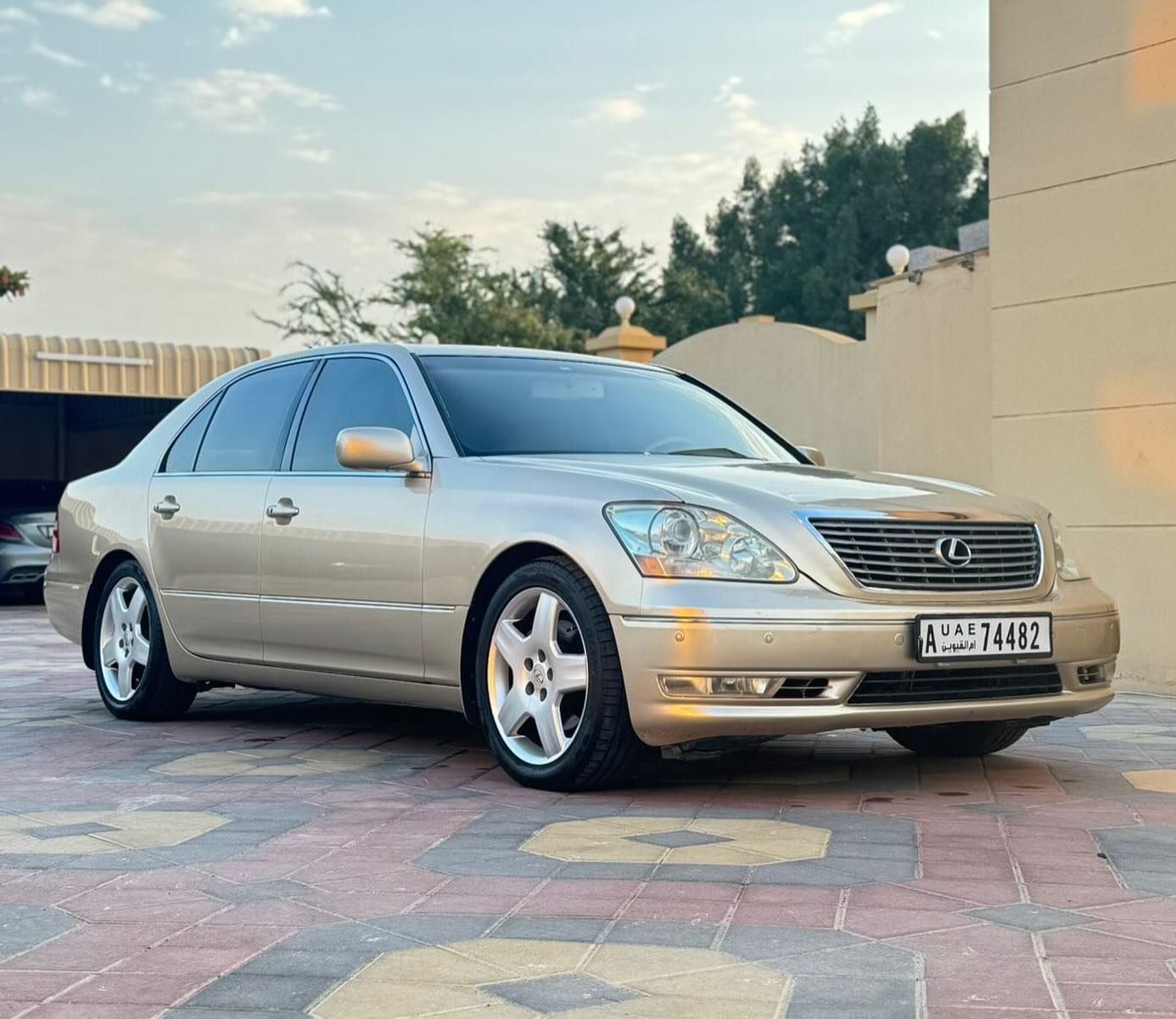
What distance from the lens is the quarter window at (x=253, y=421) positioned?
6.87m

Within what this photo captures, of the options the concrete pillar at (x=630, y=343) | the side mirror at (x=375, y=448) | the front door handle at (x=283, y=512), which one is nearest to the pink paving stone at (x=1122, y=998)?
the side mirror at (x=375, y=448)

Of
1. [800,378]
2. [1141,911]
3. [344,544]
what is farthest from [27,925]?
[800,378]

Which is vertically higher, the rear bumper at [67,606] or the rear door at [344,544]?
the rear door at [344,544]

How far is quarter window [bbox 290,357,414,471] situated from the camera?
6336 millimetres

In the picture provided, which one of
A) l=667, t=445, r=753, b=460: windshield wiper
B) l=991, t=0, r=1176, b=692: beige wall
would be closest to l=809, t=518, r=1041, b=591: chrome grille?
l=667, t=445, r=753, b=460: windshield wiper

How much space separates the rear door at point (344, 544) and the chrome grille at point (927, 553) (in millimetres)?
1499

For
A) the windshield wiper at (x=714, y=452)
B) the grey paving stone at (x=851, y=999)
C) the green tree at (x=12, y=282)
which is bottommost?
the grey paving stone at (x=851, y=999)

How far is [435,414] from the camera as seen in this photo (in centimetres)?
609

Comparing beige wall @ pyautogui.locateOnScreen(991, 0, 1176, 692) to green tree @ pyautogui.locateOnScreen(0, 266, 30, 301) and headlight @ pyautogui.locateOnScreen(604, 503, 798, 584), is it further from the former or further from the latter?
green tree @ pyautogui.locateOnScreen(0, 266, 30, 301)

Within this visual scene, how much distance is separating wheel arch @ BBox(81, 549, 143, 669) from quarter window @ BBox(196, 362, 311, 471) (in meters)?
0.69

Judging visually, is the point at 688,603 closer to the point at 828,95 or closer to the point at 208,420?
the point at 208,420

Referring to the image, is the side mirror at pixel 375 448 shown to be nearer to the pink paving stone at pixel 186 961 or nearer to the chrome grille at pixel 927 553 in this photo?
the chrome grille at pixel 927 553

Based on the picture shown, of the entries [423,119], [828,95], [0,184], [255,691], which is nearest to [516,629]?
[255,691]

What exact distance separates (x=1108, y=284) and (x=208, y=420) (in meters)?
4.76
